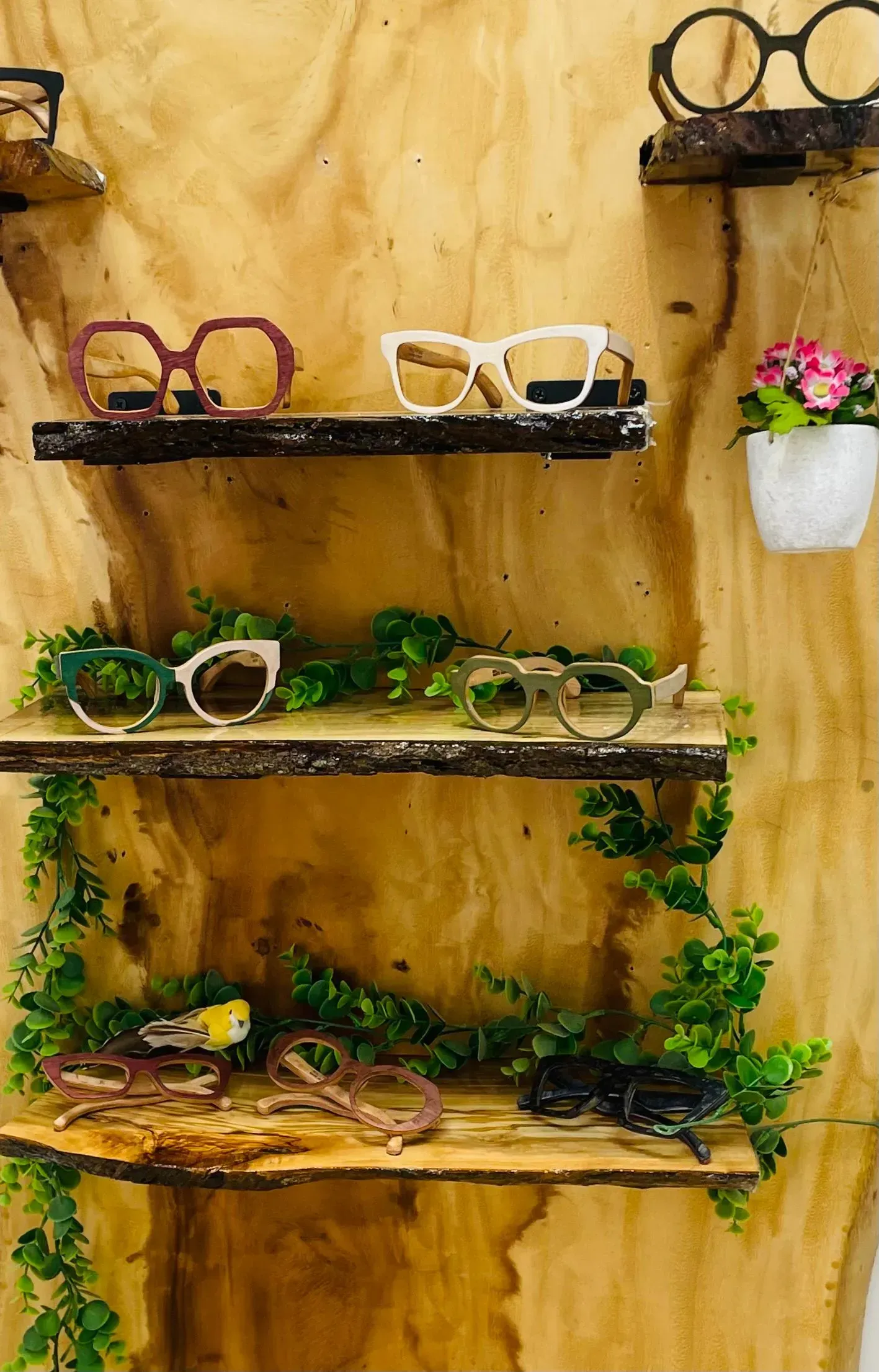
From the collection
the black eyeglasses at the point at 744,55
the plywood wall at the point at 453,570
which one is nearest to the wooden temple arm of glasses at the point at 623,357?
the plywood wall at the point at 453,570

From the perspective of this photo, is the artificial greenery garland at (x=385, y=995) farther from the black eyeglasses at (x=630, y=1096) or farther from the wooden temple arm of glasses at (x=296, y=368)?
the wooden temple arm of glasses at (x=296, y=368)

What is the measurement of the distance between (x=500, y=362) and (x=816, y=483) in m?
0.29

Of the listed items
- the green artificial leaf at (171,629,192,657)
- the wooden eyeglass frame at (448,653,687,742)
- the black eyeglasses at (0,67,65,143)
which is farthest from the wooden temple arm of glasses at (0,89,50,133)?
the wooden eyeglass frame at (448,653,687,742)

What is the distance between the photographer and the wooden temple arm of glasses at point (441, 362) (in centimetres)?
94

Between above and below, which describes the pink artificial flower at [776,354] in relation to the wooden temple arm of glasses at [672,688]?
above

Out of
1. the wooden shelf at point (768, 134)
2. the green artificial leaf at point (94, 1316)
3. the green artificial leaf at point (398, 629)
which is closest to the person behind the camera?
the wooden shelf at point (768, 134)

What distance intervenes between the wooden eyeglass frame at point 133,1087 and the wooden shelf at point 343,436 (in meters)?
0.59

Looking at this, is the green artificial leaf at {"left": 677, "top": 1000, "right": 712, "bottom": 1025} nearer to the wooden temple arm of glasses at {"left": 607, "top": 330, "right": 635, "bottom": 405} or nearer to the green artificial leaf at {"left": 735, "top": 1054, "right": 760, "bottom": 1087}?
the green artificial leaf at {"left": 735, "top": 1054, "right": 760, "bottom": 1087}

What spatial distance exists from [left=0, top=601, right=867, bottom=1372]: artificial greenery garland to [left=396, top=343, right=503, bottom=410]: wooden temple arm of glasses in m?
0.22

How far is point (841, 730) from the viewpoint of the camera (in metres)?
1.05

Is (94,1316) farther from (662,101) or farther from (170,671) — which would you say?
(662,101)

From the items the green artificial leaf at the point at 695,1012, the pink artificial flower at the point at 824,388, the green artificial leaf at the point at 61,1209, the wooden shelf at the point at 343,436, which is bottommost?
the green artificial leaf at the point at 61,1209

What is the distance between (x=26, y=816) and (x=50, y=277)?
56 centimetres

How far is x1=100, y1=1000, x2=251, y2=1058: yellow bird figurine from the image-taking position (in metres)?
1.06
